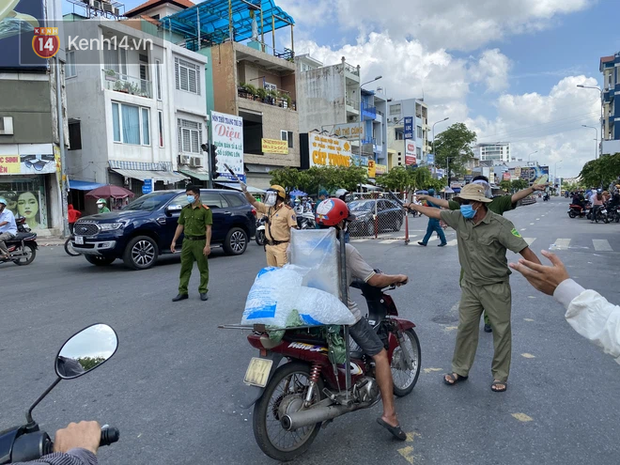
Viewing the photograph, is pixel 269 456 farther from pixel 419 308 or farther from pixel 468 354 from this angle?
pixel 419 308

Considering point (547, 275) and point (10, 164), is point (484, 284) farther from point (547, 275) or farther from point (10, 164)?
point (10, 164)

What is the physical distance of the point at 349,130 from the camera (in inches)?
1662

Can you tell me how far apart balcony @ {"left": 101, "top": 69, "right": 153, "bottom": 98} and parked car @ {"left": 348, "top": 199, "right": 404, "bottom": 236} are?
12.8m

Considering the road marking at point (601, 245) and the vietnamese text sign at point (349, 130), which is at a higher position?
the vietnamese text sign at point (349, 130)

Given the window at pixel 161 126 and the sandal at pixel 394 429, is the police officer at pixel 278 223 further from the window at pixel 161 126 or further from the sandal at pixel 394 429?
the window at pixel 161 126

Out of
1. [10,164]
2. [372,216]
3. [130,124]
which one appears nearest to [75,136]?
[130,124]

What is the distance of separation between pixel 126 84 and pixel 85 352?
2471 centimetres

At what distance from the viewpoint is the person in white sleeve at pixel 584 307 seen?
165cm

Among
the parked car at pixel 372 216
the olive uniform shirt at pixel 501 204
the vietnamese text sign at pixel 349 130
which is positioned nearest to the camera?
the olive uniform shirt at pixel 501 204

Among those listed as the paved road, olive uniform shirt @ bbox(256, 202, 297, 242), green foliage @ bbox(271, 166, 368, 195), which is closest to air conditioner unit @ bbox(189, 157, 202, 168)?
green foliage @ bbox(271, 166, 368, 195)

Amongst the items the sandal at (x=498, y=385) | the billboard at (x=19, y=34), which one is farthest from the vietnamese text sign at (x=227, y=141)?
the sandal at (x=498, y=385)

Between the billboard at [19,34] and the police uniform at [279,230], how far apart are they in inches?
677

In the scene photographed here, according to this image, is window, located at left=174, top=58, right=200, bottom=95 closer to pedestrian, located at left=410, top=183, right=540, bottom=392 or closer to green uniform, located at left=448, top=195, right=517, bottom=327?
green uniform, located at left=448, top=195, right=517, bottom=327

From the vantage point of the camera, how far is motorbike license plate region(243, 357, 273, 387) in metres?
2.83
